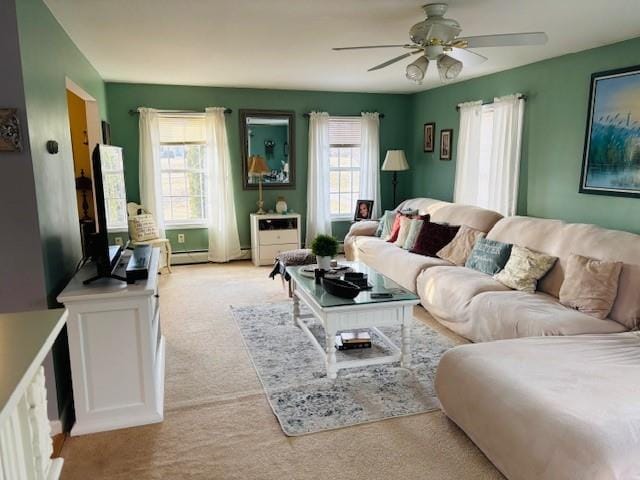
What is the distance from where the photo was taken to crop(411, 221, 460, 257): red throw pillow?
466cm

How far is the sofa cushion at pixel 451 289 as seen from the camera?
359cm

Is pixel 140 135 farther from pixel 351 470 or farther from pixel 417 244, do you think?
pixel 351 470

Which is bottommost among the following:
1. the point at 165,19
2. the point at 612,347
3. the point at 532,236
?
the point at 612,347

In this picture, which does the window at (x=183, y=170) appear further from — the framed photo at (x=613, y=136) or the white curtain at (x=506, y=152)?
the framed photo at (x=613, y=136)

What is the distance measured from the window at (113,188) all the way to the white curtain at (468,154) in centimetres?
382

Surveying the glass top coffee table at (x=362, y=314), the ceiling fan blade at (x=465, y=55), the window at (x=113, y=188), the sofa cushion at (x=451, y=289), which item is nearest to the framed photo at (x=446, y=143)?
the sofa cushion at (x=451, y=289)

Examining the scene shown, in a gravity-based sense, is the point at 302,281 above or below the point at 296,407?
above

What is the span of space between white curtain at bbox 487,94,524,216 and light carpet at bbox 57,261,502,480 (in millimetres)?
2994

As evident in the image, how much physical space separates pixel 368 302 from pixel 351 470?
3.43ft

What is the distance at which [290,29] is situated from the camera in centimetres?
329

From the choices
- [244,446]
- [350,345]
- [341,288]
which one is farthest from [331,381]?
[244,446]

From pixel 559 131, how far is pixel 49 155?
4155 mm

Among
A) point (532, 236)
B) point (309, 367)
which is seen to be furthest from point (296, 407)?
point (532, 236)

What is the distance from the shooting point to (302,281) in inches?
135
